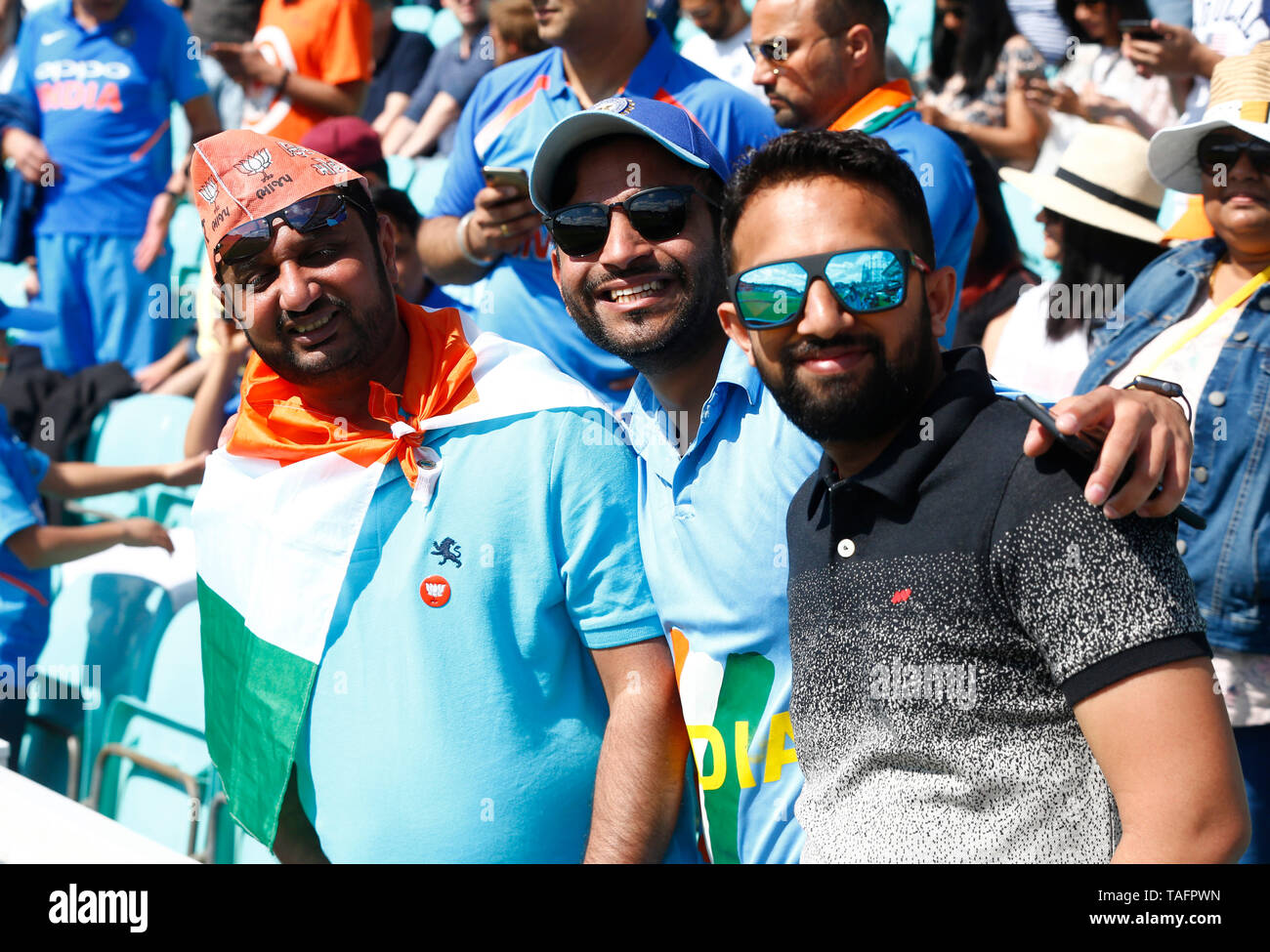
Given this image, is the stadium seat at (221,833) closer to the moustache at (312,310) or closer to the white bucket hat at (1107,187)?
the moustache at (312,310)

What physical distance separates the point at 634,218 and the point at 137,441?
3856 mm

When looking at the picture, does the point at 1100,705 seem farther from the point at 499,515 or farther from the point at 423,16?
the point at 423,16

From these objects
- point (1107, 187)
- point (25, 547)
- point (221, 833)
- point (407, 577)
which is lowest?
point (221, 833)

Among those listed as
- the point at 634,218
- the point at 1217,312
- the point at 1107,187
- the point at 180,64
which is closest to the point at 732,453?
the point at 634,218

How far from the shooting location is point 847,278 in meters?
1.68

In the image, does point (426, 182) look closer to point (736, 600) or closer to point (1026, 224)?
point (1026, 224)

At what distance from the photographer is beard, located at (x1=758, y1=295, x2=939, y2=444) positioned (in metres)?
1.69

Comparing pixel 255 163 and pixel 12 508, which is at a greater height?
pixel 255 163

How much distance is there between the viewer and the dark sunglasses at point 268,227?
2367mm

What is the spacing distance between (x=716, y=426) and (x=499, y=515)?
1.28 feet

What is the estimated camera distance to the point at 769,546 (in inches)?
80.1

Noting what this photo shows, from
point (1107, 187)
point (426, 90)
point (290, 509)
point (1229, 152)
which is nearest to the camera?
point (290, 509)

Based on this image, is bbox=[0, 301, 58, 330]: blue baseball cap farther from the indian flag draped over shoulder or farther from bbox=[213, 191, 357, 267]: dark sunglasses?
bbox=[213, 191, 357, 267]: dark sunglasses

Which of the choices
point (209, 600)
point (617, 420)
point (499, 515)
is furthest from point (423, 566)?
point (209, 600)
